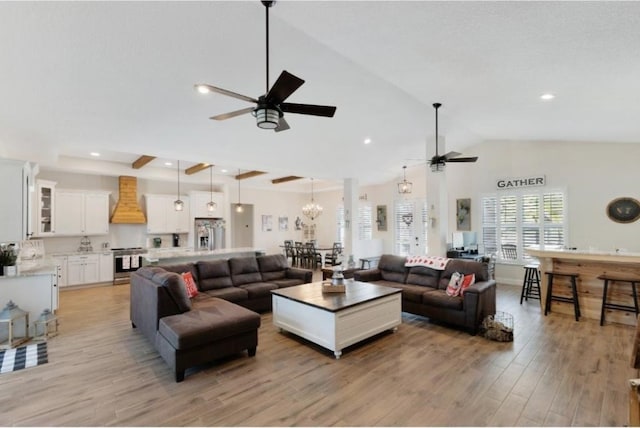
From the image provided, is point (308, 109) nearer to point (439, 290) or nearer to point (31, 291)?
point (439, 290)

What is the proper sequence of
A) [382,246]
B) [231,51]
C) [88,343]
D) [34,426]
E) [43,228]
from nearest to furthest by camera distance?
1. [34,426]
2. [231,51]
3. [88,343]
4. [43,228]
5. [382,246]

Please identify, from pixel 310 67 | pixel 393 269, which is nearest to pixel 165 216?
pixel 393 269

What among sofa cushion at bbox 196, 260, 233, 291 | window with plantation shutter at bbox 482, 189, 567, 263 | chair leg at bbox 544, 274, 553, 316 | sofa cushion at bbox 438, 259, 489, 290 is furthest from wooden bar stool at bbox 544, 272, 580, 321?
sofa cushion at bbox 196, 260, 233, 291

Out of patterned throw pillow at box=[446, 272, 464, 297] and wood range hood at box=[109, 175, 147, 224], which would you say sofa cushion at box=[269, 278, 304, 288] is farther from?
wood range hood at box=[109, 175, 147, 224]

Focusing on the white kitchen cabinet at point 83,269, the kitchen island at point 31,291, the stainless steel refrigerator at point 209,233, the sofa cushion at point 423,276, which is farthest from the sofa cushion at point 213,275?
the stainless steel refrigerator at point 209,233

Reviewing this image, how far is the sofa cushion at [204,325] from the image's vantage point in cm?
302

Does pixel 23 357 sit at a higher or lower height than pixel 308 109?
lower

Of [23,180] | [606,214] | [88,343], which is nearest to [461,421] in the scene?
[88,343]

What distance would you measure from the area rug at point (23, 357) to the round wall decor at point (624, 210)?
948cm

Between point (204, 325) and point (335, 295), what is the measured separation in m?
1.64

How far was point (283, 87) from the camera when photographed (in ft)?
7.91

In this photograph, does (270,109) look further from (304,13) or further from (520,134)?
(520,134)

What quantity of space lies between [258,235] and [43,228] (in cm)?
599

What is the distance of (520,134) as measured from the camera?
6.37 m
